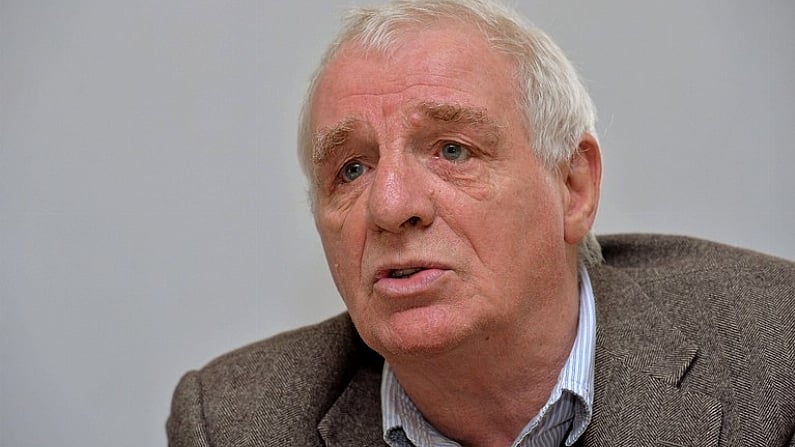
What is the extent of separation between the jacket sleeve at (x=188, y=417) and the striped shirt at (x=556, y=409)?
0.41m

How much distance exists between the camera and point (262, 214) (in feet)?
9.25

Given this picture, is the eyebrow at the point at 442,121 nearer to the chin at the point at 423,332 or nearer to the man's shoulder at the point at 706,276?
the chin at the point at 423,332

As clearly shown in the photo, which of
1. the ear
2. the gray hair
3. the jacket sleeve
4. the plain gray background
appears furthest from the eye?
the plain gray background

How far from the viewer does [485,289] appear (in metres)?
1.92

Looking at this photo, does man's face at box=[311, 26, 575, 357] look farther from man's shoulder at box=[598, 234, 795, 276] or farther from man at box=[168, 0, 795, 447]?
man's shoulder at box=[598, 234, 795, 276]

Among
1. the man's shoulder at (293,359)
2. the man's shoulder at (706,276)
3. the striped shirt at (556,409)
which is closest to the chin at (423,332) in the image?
the striped shirt at (556,409)

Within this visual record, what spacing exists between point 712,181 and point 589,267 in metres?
0.59

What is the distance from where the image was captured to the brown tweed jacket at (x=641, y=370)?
197 cm

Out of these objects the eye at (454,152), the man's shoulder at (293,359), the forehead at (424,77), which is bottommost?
the man's shoulder at (293,359)

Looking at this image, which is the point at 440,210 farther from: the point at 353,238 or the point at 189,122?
the point at 189,122

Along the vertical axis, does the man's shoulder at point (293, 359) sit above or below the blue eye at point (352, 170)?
below

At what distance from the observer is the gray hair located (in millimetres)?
2039

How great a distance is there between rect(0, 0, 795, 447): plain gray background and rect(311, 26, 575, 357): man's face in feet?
2.56

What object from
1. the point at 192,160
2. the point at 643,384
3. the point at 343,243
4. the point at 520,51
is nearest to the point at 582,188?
the point at 520,51
